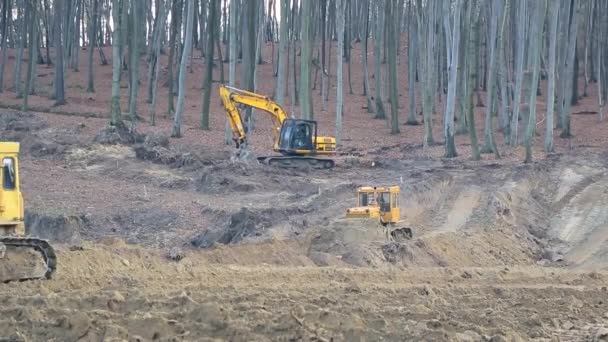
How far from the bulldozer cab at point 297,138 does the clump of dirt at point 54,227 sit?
10.9 meters

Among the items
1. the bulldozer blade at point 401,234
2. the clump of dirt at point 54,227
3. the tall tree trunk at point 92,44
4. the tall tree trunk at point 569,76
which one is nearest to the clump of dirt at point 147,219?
the clump of dirt at point 54,227

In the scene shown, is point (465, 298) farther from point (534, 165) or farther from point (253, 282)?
point (534, 165)

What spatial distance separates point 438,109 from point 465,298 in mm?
39742

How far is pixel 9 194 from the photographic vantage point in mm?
13969

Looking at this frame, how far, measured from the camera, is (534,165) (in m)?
31.1

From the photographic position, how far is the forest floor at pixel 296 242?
36.2 ft

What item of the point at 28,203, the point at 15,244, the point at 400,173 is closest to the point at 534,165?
the point at 400,173

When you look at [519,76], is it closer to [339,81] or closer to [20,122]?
[339,81]

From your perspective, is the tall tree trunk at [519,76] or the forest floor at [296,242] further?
the tall tree trunk at [519,76]

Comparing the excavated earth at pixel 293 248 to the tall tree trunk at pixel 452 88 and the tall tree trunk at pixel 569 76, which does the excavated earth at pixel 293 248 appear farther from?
the tall tree trunk at pixel 569 76

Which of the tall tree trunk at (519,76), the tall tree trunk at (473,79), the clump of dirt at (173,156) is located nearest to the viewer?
the clump of dirt at (173,156)

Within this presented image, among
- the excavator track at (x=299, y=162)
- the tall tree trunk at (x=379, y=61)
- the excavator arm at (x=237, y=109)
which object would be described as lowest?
→ the excavator track at (x=299, y=162)

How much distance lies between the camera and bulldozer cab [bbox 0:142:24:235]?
13.9 m

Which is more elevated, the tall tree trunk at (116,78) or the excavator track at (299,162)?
the tall tree trunk at (116,78)
